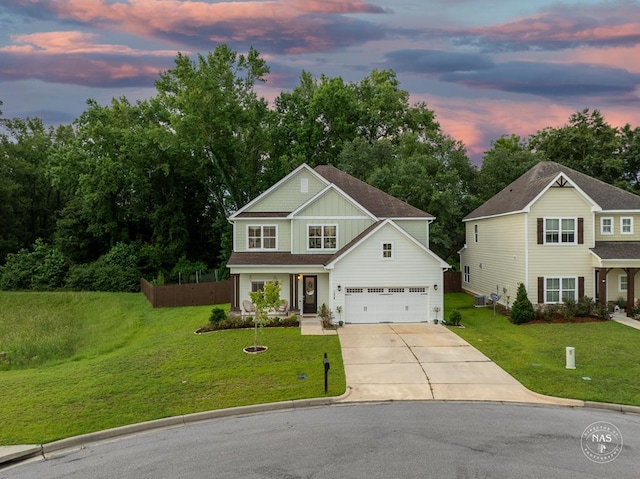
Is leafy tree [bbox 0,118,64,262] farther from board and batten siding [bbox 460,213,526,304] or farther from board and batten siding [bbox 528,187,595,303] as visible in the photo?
board and batten siding [bbox 528,187,595,303]

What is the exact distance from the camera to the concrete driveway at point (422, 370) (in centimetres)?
1184

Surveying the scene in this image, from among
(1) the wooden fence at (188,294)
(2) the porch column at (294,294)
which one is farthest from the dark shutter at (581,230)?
(1) the wooden fence at (188,294)

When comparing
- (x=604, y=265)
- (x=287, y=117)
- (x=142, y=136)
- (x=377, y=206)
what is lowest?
(x=604, y=265)

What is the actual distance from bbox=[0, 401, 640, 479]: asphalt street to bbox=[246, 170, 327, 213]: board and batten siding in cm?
1591

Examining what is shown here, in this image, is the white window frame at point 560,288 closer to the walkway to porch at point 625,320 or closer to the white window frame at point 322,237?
the walkway to porch at point 625,320

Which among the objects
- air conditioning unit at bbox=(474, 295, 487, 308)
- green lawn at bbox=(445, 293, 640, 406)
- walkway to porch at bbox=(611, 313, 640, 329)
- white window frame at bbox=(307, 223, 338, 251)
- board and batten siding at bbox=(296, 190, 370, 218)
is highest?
board and batten siding at bbox=(296, 190, 370, 218)

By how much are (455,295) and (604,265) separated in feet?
35.7

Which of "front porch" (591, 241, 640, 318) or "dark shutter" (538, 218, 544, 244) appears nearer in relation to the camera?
"front porch" (591, 241, 640, 318)

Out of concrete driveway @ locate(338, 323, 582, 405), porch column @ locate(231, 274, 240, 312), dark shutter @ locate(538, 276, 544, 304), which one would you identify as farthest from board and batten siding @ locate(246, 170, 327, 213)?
dark shutter @ locate(538, 276, 544, 304)

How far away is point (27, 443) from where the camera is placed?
8.97m

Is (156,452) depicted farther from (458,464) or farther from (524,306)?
(524,306)

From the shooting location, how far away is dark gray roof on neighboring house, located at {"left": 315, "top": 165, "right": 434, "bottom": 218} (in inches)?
1006

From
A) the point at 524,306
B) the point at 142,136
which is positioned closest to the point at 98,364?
the point at 524,306

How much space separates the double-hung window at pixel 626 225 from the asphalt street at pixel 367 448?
1723cm
